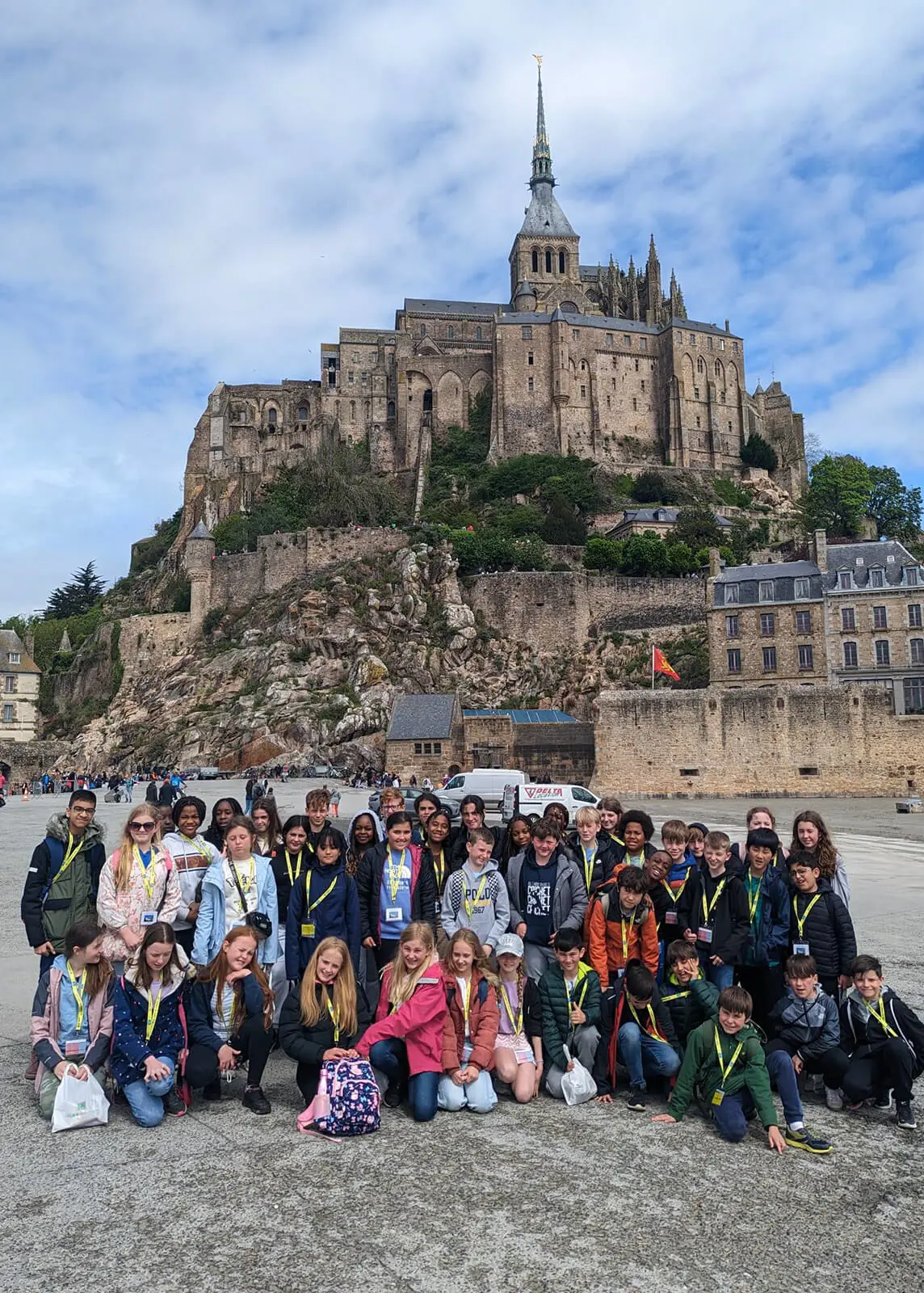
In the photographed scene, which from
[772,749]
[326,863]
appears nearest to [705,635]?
[772,749]

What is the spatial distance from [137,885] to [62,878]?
1.97 feet

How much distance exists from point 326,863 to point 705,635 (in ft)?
135

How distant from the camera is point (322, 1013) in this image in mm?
5852

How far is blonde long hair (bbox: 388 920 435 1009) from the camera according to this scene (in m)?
5.89

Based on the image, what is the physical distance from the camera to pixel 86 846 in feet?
22.2

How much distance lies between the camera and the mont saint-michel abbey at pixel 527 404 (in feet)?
230

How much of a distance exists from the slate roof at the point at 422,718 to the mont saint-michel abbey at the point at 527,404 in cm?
3549

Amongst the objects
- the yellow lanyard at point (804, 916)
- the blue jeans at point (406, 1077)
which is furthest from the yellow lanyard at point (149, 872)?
the yellow lanyard at point (804, 916)

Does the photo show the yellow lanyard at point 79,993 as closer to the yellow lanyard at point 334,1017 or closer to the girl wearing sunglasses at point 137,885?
the girl wearing sunglasses at point 137,885

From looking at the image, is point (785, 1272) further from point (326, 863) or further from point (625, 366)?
point (625, 366)

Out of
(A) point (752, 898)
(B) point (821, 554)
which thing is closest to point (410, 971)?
(A) point (752, 898)

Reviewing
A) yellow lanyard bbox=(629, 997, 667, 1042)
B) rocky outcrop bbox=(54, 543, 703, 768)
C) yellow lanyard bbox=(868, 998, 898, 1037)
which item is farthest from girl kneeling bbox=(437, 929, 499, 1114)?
rocky outcrop bbox=(54, 543, 703, 768)

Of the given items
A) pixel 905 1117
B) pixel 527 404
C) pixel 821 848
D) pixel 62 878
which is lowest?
pixel 905 1117

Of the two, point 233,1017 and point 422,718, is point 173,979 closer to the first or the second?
point 233,1017
